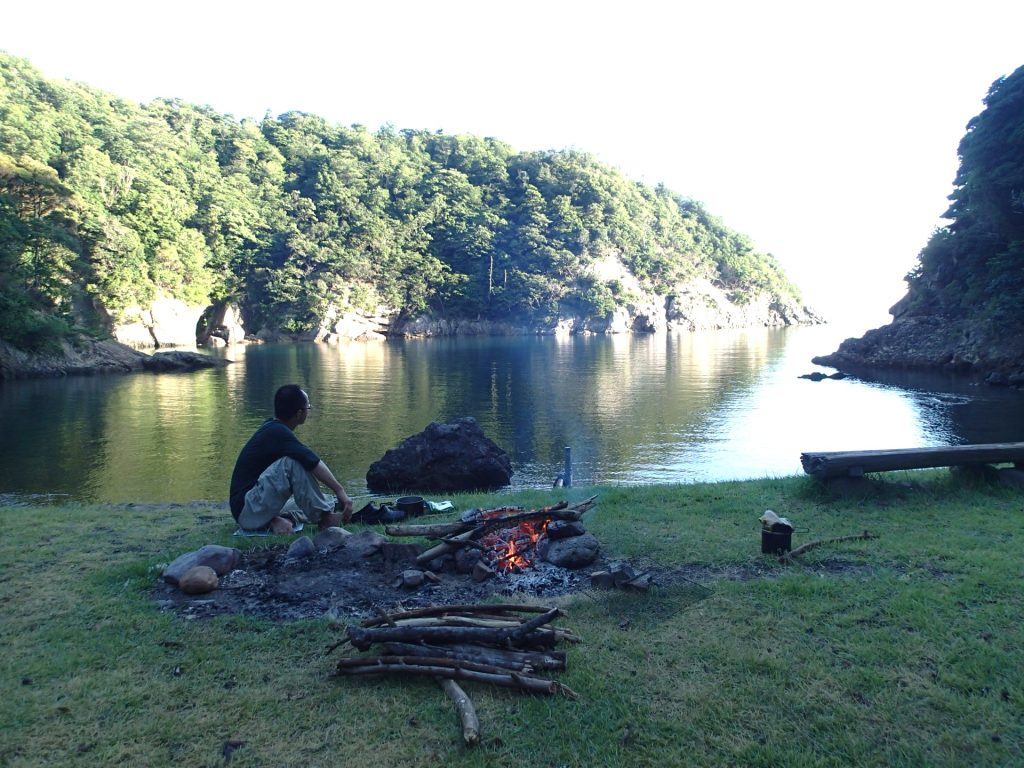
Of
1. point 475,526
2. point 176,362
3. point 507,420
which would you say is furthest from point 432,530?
point 176,362

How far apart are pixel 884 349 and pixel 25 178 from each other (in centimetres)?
6522

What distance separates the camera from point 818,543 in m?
7.14

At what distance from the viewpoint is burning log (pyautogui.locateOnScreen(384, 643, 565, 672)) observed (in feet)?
15.1

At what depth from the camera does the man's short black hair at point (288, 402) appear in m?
8.31

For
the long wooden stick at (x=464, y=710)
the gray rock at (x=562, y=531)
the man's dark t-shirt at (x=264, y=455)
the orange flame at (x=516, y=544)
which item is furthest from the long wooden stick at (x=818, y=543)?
the man's dark t-shirt at (x=264, y=455)

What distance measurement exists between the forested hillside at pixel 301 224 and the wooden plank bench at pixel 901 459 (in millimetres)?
45840

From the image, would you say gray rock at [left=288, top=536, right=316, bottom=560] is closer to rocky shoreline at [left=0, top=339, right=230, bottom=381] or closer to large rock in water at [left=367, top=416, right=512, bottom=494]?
large rock in water at [left=367, top=416, right=512, bottom=494]

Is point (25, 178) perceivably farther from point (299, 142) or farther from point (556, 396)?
point (299, 142)

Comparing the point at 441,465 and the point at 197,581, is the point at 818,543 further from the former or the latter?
the point at 441,465

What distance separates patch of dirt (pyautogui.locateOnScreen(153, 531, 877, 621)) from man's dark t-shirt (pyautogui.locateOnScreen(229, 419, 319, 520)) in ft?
4.22

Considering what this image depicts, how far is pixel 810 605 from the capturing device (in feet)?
18.2

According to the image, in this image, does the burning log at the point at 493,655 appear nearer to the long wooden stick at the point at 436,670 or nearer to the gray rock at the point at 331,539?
the long wooden stick at the point at 436,670

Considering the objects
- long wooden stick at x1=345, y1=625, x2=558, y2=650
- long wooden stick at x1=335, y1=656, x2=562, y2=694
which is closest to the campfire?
long wooden stick at x1=345, y1=625, x2=558, y2=650

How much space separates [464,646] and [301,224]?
97.6 m
